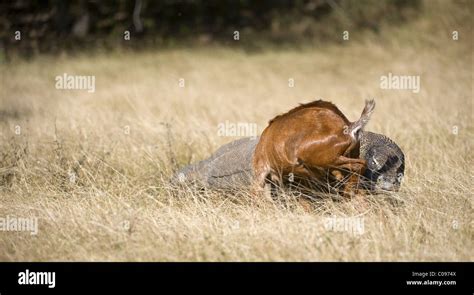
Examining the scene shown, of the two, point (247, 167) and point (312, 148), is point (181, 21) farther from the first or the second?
point (312, 148)

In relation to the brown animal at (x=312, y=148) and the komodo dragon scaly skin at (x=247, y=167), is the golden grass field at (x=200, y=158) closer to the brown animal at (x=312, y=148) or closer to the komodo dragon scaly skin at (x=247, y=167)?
the komodo dragon scaly skin at (x=247, y=167)

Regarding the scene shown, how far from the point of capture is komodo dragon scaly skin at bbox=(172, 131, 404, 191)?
5.82 meters

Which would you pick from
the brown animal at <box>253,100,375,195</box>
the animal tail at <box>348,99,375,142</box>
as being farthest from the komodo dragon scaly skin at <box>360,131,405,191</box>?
the animal tail at <box>348,99,375,142</box>

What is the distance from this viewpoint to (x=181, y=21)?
1802 centimetres

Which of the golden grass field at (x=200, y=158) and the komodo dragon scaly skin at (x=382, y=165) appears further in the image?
the komodo dragon scaly skin at (x=382, y=165)

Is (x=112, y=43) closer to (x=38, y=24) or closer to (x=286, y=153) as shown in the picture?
(x=38, y=24)

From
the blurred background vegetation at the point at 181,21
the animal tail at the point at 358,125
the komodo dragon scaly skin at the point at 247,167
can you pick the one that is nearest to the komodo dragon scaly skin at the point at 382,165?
the komodo dragon scaly skin at the point at 247,167

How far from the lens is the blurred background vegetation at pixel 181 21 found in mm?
17141

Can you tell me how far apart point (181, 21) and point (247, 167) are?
495 inches

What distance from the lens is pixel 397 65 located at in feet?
46.4

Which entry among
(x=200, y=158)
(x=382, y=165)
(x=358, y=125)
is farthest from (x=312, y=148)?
(x=200, y=158)

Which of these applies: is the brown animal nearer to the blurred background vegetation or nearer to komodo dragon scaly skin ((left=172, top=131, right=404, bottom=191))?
komodo dragon scaly skin ((left=172, top=131, right=404, bottom=191))

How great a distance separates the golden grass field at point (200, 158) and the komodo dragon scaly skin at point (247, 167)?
146 mm

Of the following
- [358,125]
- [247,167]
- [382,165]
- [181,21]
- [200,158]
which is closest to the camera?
[358,125]
